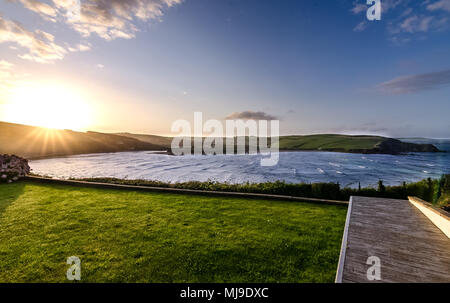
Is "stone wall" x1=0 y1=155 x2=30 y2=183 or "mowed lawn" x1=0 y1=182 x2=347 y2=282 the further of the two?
"stone wall" x1=0 y1=155 x2=30 y2=183

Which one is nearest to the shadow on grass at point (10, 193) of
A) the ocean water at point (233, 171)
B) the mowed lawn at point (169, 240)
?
the mowed lawn at point (169, 240)

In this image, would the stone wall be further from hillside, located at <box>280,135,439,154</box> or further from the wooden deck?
hillside, located at <box>280,135,439,154</box>

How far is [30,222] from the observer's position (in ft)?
21.8

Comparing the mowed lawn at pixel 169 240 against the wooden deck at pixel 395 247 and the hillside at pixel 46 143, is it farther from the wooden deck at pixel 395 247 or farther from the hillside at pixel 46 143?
the hillside at pixel 46 143

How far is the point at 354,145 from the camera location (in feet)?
351

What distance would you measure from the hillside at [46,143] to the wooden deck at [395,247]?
71.0m

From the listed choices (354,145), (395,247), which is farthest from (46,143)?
(354,145)

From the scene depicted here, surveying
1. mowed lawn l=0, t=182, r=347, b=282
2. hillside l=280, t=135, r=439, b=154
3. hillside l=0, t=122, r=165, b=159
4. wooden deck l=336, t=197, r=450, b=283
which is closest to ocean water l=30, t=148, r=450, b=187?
hillside l=0, t=122, r=165, b=159

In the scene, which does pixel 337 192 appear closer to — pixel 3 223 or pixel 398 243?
pixel 398 243

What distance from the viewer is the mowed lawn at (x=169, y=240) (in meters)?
4.11

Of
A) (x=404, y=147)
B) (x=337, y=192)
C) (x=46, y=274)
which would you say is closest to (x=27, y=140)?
(x=46, y=274)

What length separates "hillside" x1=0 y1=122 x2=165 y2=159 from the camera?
54534 mm

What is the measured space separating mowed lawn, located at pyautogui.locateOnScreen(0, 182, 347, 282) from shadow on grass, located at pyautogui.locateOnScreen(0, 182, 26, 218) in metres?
0.16

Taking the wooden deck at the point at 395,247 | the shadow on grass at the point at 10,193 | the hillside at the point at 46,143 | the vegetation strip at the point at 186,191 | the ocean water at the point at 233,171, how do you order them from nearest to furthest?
the wooden deck at the point at 395,247, the shadow on grass at the point at 10,193, the vegetation strip at the point at 186,191, the ocean water at the point at 233,171, the hillside at the point at 46,143
